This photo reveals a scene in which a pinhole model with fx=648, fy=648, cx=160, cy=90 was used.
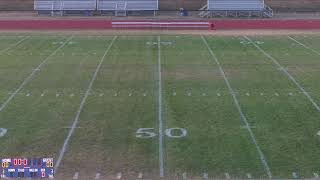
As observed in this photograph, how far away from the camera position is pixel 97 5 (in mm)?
44969

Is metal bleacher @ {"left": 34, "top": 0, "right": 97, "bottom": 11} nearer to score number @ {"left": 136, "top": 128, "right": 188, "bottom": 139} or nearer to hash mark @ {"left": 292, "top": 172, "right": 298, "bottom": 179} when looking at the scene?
score number @ {"left": 136, "top": 128, "right": 188, "bottom": 139}

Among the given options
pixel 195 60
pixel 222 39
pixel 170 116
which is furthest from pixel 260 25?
pixel 170 116

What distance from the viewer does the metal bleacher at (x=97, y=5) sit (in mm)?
44478

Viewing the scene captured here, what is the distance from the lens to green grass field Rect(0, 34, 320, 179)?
1180 centimetres

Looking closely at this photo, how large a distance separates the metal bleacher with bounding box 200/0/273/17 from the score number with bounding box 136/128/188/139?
29636 millimetres

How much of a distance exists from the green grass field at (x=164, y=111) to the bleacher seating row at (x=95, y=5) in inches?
706

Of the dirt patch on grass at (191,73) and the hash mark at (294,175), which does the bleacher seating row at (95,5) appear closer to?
the dirt patch on grass at (191,73)

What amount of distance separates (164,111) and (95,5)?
30.3 m

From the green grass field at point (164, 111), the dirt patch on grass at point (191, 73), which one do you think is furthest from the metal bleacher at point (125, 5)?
the dirt patch on grass at point (191, 73)

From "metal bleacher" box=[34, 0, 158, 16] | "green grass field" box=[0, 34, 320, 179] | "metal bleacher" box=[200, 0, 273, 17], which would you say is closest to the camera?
"green grass field" box=[0, 34, 320, 179]

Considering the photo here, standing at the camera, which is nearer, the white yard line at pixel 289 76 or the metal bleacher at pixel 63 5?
the white yard line at pixel 289 76
